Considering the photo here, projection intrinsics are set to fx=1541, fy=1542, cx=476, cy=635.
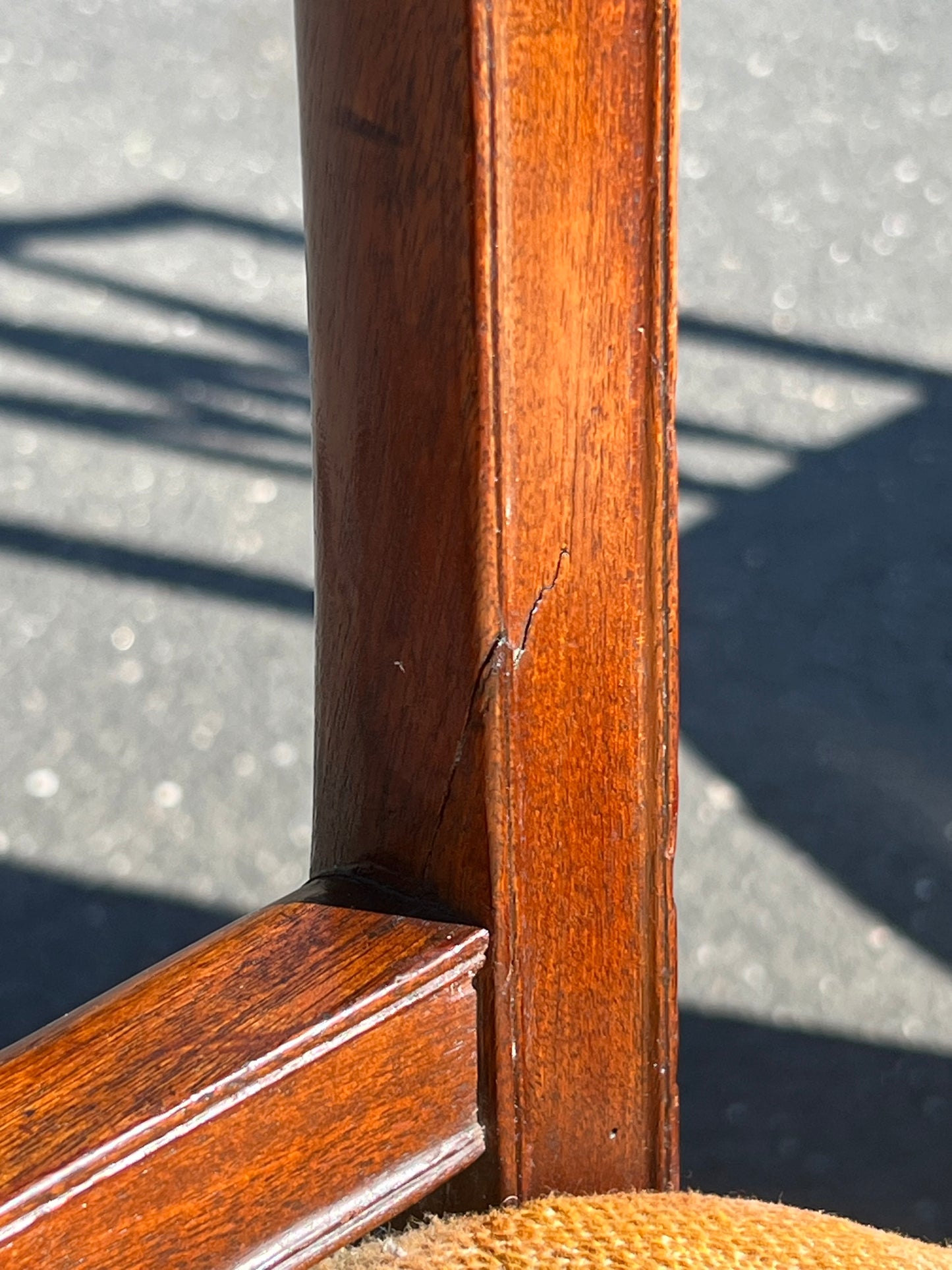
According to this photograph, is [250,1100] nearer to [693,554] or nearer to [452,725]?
[452,725]

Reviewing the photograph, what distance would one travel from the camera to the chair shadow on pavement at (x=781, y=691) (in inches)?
64.9

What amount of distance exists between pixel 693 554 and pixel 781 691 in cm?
34

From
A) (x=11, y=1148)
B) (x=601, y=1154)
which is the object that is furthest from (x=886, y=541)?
→ (x=11, y=1148)

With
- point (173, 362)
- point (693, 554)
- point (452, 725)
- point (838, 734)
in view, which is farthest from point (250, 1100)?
point (173, 362)

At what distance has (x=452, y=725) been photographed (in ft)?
1.96

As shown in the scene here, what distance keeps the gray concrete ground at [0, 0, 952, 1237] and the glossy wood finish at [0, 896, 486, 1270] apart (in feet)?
3.63

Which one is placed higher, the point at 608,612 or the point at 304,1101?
the point at 608,612

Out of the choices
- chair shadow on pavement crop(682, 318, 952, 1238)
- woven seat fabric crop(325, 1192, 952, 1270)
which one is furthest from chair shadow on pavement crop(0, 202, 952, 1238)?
woven seat fabric crop(325, 1192, 952, 1270)

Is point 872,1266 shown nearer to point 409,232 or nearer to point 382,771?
point 382,771

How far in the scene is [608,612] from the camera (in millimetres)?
604

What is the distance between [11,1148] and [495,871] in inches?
7.9

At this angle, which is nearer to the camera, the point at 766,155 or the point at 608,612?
the point at 608,612

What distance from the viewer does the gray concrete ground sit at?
5.86ft

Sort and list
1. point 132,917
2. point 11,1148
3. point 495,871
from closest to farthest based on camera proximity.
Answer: point 11,1148, point 495,871, point 132,917
